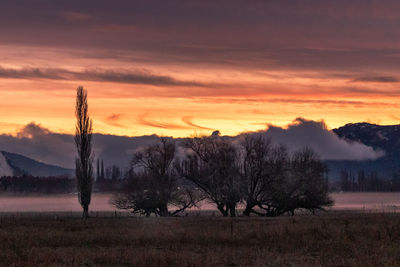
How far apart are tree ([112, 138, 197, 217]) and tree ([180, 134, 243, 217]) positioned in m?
2.18

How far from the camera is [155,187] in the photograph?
79938mm

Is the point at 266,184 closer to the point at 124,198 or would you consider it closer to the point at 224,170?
the point at 224,170

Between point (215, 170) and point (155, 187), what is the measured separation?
883 centimetres

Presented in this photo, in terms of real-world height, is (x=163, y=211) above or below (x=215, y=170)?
below

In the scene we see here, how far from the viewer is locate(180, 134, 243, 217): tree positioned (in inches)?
3034

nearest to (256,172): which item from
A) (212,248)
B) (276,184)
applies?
(276,184)

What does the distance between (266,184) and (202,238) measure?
1648 inches

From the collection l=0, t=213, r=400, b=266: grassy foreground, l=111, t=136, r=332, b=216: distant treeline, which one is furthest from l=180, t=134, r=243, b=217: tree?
l=0, t=213, r=400, b=266: grassy foreground

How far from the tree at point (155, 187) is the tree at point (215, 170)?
2.18 meters

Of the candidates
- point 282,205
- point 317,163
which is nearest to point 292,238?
point 282,205

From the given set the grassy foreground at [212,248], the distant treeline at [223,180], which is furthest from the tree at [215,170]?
the grassy foreground at [212,248]

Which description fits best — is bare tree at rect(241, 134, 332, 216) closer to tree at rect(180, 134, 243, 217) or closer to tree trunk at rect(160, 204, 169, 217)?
tree at rect(180, 134, 243, 217)

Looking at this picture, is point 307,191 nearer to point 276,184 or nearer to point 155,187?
point 276,184

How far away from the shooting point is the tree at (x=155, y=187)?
7975cm
